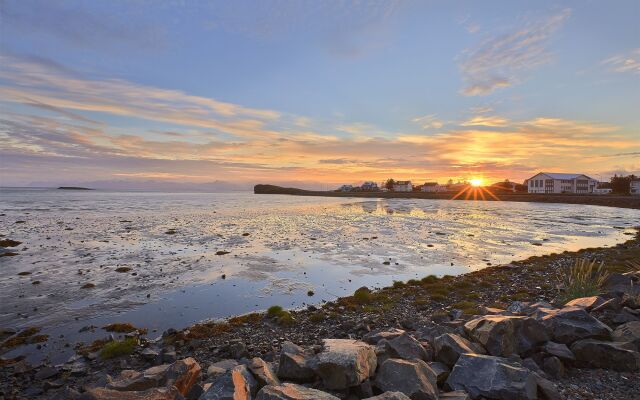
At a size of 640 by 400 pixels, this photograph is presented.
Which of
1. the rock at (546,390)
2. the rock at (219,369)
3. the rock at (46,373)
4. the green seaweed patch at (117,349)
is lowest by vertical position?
the rock at (46,373)

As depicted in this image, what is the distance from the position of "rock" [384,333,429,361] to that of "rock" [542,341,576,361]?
299 cm

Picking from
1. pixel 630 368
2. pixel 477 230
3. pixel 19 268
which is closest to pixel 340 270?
pixel 630 368

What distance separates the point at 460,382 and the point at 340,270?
15218 millimetres

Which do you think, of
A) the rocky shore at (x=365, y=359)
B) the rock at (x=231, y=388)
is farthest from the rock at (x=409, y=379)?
the rock at (x=231, y=388)

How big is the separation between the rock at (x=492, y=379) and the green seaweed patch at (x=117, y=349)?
9.74 metres

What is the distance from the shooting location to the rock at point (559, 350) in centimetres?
815

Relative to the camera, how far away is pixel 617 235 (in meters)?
38.3

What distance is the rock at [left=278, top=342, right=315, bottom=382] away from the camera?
24.7 ft

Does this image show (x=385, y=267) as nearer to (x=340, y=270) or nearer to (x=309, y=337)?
(x=340, y=270)

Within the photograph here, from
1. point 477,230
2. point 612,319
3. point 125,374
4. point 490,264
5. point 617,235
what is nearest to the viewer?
point 125,374

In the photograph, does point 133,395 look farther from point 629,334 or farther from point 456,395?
point 629,334

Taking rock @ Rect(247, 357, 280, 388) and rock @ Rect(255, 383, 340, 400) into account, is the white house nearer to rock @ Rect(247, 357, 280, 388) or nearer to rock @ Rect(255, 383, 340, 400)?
rock @ Rect(247, 357, 280, 388)

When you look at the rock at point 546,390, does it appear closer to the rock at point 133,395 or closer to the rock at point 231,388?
the rock at point 231,388

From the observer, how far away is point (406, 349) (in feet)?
27.6
